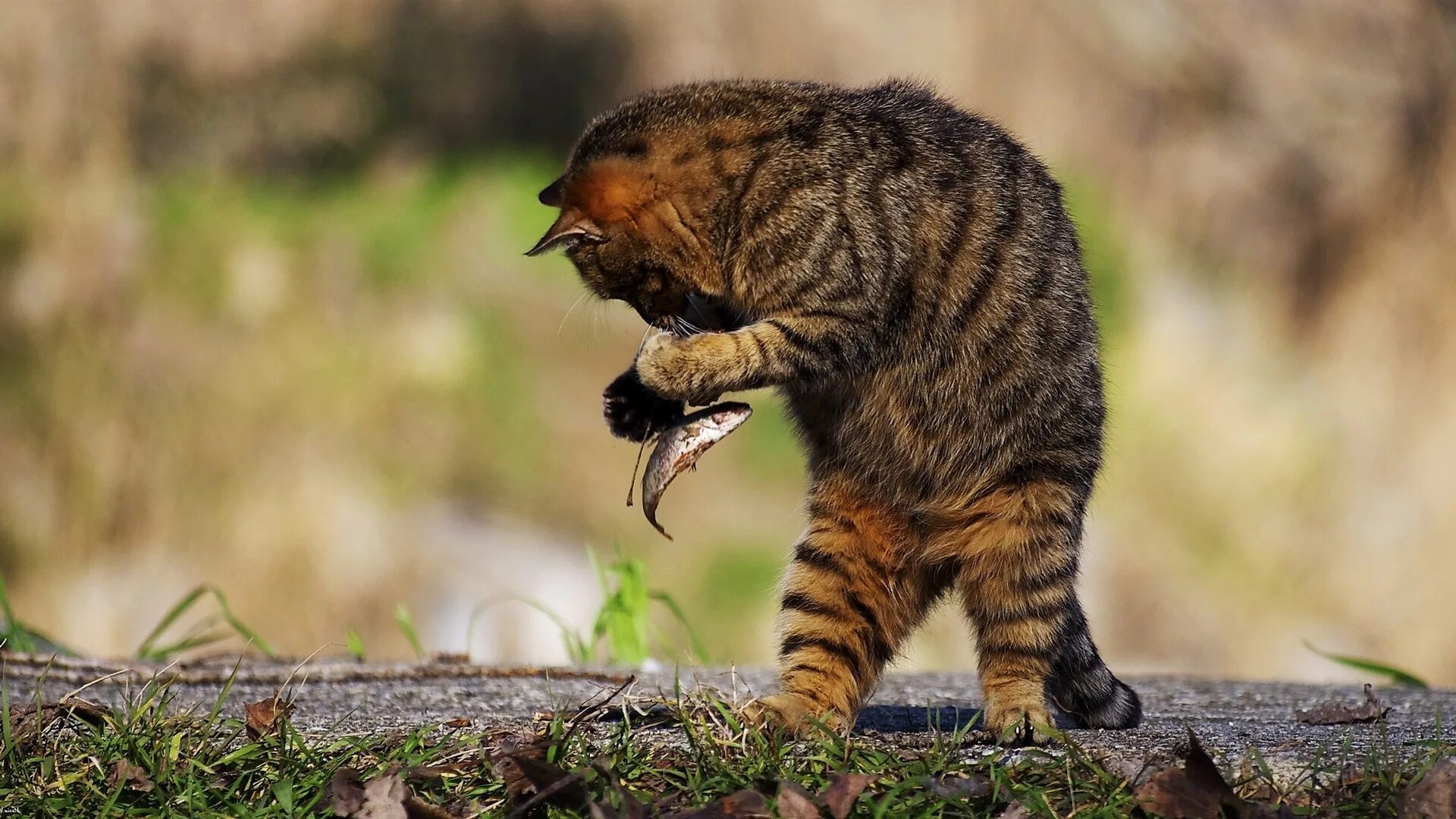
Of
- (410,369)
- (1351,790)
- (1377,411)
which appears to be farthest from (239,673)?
(1377,411)

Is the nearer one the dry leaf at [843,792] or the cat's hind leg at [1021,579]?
the dry leaf at [843,792]

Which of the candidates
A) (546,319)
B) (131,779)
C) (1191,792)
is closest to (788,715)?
(1191,792)

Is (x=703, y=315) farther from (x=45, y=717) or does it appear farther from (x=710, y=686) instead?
(x=45, y=717)

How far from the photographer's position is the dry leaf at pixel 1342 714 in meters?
2.82

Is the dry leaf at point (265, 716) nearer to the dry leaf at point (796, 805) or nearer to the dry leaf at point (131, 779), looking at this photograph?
the dry leaf at point (131, 779)

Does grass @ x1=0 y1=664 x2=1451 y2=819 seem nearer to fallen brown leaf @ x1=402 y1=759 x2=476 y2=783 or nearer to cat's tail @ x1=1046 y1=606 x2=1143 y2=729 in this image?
fallen brown leaf @ x1=402 y1=759 x2=476 y2=783

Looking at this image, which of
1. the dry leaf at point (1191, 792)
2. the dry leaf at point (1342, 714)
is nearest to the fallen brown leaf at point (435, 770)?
the dry leaf at point (1191, 792)

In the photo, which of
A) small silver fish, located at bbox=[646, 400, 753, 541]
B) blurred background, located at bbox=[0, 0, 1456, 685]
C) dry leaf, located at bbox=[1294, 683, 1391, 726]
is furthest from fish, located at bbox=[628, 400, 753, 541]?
blurred background, located at bbox=[0, 0, 1456, 685]

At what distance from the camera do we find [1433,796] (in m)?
2.02

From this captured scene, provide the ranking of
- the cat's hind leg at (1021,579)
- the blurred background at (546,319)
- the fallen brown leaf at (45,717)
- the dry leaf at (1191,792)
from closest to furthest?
1. the dry leaf at (1191,792)
2. the fallen brown leaf at (45,717)
3. the cat's hind leg at (1021,579)
4. the blurred background at (546,319)

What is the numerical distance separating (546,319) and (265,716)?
4.46 metres

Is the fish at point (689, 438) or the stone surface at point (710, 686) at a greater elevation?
the fish at point (689, 438)

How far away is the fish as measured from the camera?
2.78 meters

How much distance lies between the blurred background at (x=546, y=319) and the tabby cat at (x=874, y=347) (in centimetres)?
296
